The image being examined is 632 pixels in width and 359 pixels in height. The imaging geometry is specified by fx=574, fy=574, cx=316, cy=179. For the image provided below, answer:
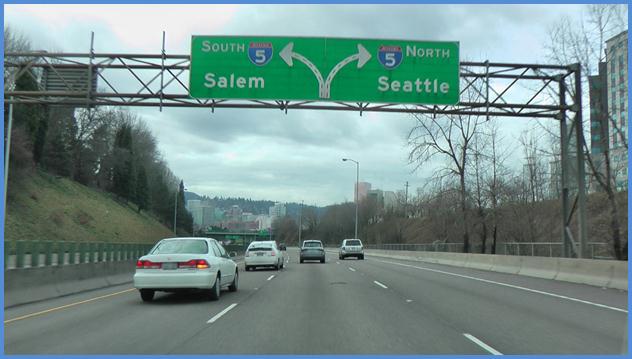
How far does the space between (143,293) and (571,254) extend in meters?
18.0

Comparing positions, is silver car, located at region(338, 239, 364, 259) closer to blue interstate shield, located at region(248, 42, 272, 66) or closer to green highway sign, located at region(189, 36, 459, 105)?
green highway sign, located at region(189, 36, 459, 105)

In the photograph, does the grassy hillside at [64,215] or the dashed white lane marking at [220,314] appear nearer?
the dashed white lane marking at [220,314]

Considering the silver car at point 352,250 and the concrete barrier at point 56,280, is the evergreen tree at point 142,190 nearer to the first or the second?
the silver car at point 352,250

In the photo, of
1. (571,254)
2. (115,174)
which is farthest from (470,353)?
(115,174)

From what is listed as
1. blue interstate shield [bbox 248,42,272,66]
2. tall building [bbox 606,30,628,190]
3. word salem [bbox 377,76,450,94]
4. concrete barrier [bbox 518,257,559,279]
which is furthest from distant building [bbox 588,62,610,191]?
blue interstate shield [bbox 248,42,272,66]

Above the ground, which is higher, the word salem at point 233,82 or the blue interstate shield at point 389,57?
the blue interstate shield at point 389,57

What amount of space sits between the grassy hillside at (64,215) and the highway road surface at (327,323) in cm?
3916

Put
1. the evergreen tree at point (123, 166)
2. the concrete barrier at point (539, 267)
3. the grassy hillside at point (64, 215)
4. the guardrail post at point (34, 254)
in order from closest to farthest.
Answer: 1. the guardrail post at point (34, 254)
2. the concrete barrier at point (539, 267)
3. the grassy hillside at point (64, 215)
4. the evergreen tree at point (123, 166)

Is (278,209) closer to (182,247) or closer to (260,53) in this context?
(260,53)

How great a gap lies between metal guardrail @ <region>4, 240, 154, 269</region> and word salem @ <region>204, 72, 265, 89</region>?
652 centimetres

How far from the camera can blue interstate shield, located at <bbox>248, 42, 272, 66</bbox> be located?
61.4 ft

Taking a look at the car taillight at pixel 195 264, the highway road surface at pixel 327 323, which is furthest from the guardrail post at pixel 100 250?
the car taillight at pixel 195 264

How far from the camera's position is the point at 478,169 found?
44344 millimetres

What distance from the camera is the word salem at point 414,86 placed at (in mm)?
18781
